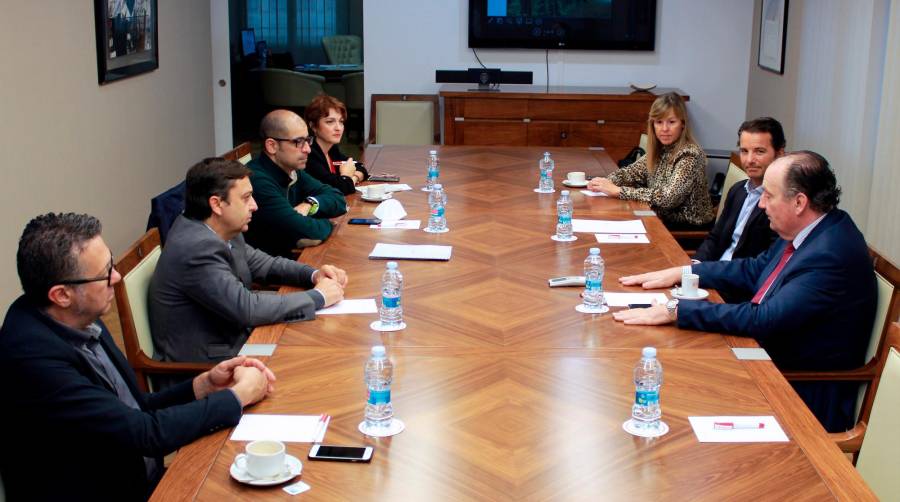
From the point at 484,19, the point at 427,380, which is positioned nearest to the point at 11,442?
the point at 427,380

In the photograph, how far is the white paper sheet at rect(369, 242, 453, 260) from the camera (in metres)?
4.00

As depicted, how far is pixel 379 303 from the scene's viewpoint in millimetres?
3418

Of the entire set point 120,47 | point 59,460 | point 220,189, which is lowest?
point 59,460

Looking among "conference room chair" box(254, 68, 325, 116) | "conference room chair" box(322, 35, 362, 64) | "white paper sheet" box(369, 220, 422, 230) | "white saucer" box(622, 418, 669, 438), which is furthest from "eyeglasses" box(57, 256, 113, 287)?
"conference room chair" box(322, 35, 362, 64)

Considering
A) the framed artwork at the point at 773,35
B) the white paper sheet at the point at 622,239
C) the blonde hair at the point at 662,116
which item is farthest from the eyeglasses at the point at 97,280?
the framed artwork at the point at 773,35

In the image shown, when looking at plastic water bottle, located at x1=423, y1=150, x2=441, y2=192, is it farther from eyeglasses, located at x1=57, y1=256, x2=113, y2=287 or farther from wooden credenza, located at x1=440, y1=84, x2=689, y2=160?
eyeglasses, located at x1=57, y1=256, x2=113, y2=287

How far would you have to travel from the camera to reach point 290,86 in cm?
1180

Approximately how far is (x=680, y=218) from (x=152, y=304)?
290 centimetres

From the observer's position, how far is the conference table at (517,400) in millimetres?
2188

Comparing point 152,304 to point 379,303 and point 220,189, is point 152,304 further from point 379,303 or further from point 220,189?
point 379,303

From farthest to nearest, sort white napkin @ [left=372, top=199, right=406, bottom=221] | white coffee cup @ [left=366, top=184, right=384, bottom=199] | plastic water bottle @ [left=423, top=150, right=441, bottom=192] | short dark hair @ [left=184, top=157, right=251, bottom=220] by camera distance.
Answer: plastic water bottle @ [left=423, top=150, right=441, bottom=192] < white coffee cup @ [left=366, top=184, right=384, bottom=199] < white napkin @ [left=372, top=199, right=406, bottom=221] < short dark hair @ [left=184, top=157, right=251, bottom=220]

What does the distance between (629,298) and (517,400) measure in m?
1.00

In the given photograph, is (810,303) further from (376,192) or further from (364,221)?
(376,192)

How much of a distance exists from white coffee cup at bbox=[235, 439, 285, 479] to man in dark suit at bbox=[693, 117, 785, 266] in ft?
9.11
